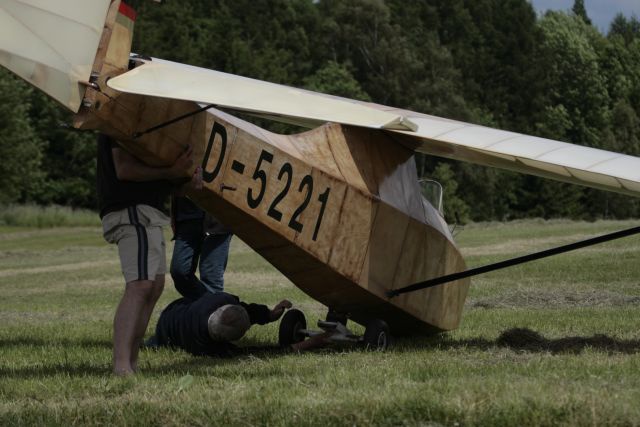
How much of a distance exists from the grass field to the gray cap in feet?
0.80

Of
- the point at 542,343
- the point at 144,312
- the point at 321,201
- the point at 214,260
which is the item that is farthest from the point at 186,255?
the point at 542,343

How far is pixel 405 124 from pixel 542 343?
112 inches

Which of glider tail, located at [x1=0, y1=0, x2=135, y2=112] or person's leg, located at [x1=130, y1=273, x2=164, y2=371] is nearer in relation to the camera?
glider tail, located at [x1=0, y1=0, x2=135, y2=112]

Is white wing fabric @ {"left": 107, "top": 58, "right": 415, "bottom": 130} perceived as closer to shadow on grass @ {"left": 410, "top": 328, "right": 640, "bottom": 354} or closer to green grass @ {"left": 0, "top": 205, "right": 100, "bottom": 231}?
shadow on grass @ {"left": 410, "top": 328, "right": 640, "bottom": 354}

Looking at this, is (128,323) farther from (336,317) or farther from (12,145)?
(12,145)

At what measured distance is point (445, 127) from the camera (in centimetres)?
938

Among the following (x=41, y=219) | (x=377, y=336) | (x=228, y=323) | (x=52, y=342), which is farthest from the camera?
(x=41, y=219)

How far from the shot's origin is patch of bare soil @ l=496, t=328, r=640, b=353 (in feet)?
28.9

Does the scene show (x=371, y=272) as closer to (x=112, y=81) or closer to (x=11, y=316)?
(x=112, y=81)

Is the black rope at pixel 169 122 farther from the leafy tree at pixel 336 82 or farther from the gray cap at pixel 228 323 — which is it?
the leafy tree at pixel 336 82

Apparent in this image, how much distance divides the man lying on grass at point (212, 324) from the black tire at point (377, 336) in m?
0.40

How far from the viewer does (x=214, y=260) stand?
11242mm

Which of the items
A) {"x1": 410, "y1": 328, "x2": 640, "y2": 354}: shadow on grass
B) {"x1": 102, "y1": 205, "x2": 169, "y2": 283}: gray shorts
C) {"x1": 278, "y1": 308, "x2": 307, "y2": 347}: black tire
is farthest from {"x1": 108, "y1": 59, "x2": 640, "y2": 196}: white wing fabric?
{"x1": 278, "y1": 308, "x2": 307, "y2": 347}: black tire

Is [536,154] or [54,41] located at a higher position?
[54,41]
